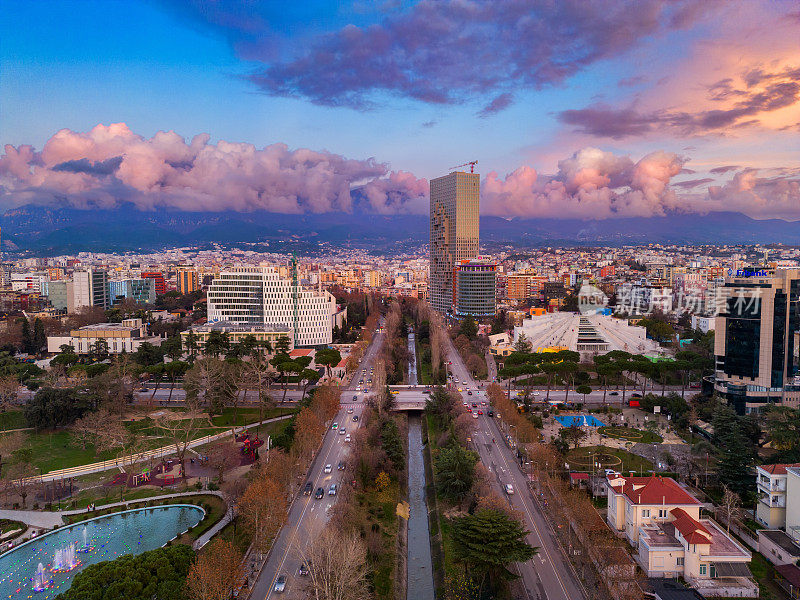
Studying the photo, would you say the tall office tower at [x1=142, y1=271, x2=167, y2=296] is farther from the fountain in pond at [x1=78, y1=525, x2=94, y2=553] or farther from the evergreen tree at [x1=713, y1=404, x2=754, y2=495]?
the evergreen tree at [x1=713, y1=404, x2=754, y2=495]

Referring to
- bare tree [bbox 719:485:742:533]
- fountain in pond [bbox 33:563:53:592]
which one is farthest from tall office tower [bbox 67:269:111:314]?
bare tree [bbox 719:485:742:533]

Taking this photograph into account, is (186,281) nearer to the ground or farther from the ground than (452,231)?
nearer to the ground

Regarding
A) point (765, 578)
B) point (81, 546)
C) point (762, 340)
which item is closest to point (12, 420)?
point (81, 546)

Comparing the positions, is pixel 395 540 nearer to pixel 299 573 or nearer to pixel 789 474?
pixel 299 573

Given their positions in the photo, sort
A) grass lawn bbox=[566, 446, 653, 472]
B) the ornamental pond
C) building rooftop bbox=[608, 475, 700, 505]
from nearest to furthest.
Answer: the ornamental pond
building rooftop bbox=[608, 475, 700, 505]
grass lawn bbox=[566, 446, 653, 472]

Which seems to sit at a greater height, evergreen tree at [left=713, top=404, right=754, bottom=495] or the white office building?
the white office building

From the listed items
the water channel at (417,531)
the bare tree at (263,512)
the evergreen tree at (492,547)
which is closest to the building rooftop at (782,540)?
the evergreen tree at (492,547)

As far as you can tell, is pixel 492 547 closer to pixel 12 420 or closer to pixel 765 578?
pixel 765 578
